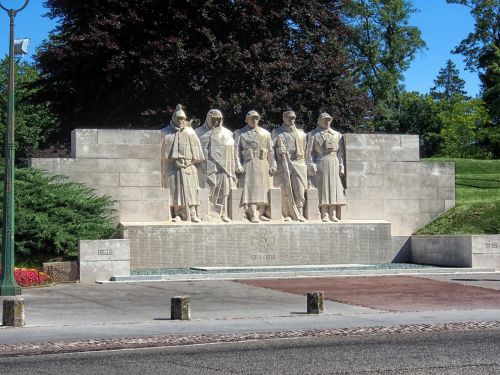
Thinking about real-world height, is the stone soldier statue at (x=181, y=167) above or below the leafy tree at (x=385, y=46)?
below

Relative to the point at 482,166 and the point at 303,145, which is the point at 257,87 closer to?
the point at 303,145

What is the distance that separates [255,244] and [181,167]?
317 cm

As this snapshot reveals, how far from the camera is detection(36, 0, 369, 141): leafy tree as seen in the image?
36.4m

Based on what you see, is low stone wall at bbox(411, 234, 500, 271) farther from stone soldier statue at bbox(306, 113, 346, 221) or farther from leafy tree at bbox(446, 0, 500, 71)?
leafy tree at bbox(446, 0, 500, 71)

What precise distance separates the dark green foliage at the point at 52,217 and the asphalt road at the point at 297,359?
1133cm

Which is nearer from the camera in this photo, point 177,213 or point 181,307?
point 181,307

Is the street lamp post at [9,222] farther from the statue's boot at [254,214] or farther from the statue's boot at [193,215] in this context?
the statue's boot at [254,214]

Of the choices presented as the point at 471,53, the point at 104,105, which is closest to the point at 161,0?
the point at 104,105

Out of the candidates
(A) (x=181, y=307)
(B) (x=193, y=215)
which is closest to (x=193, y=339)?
(A) (x=181, y=307)

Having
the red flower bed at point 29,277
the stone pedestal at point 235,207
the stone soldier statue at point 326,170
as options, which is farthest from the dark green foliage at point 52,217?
the stone soldier statue at point 326,170

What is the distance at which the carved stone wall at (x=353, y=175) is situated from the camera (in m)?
26.9

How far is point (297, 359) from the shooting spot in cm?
1154

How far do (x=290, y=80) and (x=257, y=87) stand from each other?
1391 millimetres

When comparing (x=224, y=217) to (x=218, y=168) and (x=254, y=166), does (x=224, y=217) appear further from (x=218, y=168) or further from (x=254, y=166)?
(x=254, y=166)
